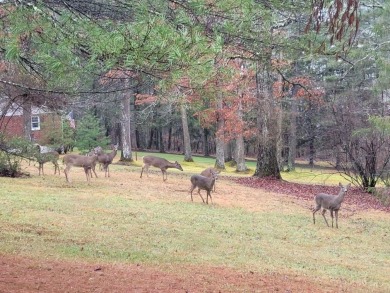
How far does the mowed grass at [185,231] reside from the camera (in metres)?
9.11

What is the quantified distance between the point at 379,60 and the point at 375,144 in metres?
6.44

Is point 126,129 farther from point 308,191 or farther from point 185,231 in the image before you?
point 185,231

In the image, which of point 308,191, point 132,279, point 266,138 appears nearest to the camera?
point 132,279

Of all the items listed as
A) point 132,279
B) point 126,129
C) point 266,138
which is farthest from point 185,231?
point 126,129

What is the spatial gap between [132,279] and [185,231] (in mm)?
4070

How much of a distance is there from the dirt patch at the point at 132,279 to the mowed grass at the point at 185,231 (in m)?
0.46

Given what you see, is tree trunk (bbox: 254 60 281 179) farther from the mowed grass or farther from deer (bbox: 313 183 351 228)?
deer (bbox: 313 183 351 228)

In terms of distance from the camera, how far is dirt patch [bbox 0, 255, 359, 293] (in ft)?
22.3

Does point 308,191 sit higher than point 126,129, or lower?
lower

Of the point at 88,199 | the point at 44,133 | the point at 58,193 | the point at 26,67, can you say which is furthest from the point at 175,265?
the point at 44,133

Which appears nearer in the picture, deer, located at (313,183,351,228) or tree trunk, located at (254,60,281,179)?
deer, located at (313,183,351,228)

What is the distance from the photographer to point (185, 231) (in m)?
11.4

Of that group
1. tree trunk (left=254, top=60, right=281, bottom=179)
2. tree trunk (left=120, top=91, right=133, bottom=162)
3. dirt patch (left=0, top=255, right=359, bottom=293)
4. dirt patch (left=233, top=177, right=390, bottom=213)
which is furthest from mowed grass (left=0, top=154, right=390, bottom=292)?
tree trunk (left=120, top=91, right=133, bottom=162)

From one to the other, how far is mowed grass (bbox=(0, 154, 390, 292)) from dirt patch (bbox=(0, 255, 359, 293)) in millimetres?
456
